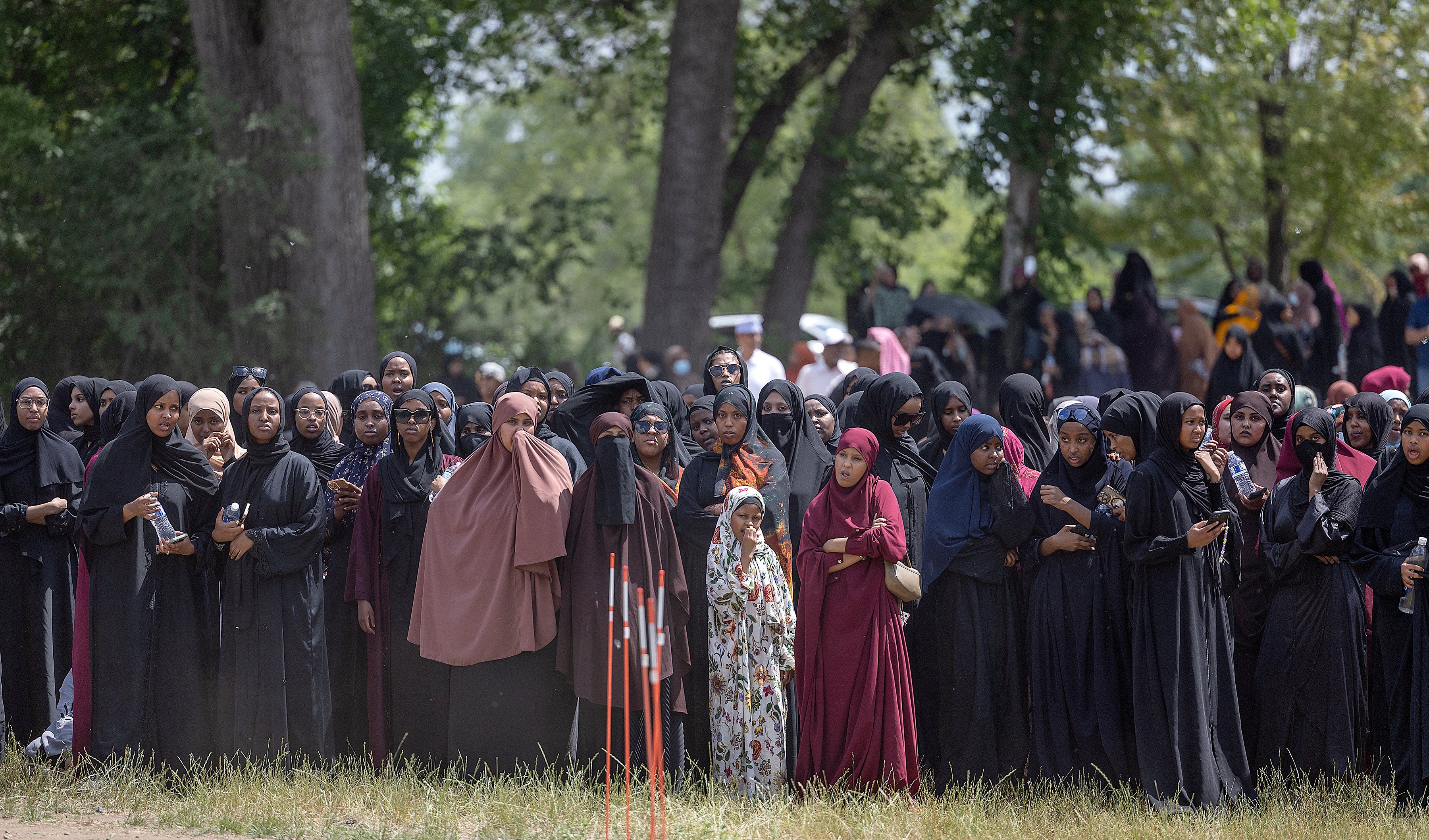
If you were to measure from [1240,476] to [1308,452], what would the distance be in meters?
0.43

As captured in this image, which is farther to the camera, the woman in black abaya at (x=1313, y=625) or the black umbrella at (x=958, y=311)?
the black umbrella at (x=958, y=311)

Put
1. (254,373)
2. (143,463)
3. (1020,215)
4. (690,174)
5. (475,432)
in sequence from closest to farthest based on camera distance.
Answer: (143,463)
(475,432)
(254,373)
(690,174)
(1020,215)

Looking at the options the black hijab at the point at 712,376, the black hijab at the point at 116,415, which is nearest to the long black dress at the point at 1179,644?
the black hijab at the point at 712,376

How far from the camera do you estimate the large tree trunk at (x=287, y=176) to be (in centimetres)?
1232

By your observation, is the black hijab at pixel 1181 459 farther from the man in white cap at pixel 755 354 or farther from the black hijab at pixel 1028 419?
the man in white cap at pixel 755 354

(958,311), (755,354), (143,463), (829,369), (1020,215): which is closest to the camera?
(143,463)

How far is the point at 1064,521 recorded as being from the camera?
6.27 meters

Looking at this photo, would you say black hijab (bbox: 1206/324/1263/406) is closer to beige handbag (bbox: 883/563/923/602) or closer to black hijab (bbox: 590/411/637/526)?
beige handbag (bbox: 883/563/923/602)

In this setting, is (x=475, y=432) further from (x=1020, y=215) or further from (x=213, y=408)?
(x=1020, y=215)

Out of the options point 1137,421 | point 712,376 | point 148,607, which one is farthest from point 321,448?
point 1137,421

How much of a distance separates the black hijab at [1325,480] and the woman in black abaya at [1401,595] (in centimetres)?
9

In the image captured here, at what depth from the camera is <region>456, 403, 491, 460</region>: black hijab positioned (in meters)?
7.20

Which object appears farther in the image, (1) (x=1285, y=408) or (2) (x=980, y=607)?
(1) (x=1285, y=408)

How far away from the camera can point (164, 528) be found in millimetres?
6453
